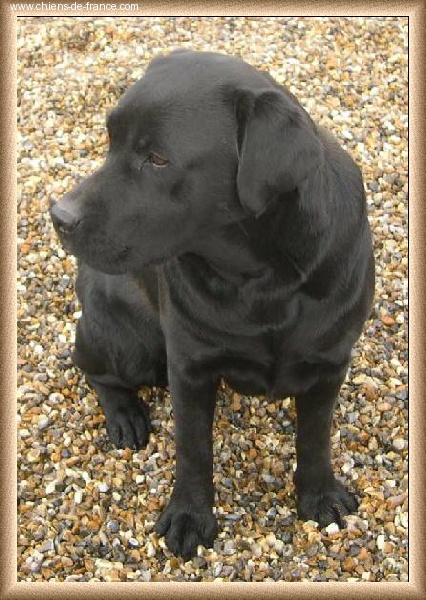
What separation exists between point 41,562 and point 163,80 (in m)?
1.92

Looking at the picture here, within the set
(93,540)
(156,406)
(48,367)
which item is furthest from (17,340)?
(93,540)

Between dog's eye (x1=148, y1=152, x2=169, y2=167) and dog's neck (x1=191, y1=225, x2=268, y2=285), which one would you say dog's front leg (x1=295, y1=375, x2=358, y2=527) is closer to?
dog's neck (x1=191, y1=225, x2=268, y2=285)

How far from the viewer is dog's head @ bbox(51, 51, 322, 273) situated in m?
2.06

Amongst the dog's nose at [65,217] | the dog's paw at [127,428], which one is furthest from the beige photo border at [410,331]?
the dog's nose at [65,217]

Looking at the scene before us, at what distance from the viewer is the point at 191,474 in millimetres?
3004

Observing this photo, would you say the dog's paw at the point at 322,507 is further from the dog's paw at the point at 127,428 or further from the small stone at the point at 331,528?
the dog's paw at the point at 127,428

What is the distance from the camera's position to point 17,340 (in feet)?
12.3

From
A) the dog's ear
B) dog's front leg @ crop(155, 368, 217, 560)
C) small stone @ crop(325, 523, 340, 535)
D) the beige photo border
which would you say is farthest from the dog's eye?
small stone @ crop(325, 523, 340, 535)

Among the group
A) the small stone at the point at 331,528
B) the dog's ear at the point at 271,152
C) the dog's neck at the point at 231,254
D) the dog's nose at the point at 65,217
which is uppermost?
the dog's ear at the point at 271,152

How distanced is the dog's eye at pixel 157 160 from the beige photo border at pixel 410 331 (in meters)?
1.49

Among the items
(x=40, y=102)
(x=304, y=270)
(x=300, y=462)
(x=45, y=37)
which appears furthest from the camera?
(x=45, y=37)

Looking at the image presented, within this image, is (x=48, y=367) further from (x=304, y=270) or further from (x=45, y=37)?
(x=45, y=37)

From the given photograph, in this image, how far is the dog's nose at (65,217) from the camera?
2.27 metres

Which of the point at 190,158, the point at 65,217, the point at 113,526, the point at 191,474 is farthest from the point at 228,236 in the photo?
the point at 113,526
